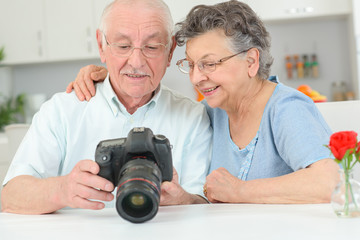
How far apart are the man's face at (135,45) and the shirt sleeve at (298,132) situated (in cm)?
39

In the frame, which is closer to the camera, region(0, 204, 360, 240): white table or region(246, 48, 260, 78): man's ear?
region(0, 204, 360, 240): white table

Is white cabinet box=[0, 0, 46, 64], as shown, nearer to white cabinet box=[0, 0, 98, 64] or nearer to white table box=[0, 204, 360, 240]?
white cabinet box=[0, 0, 98, 64]

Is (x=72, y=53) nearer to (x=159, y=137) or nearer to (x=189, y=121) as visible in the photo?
(x=189, y=121)

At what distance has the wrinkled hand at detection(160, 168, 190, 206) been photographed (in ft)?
3.70

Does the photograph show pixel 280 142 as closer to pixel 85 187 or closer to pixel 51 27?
pixel 85 187

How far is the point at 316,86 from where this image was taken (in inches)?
157

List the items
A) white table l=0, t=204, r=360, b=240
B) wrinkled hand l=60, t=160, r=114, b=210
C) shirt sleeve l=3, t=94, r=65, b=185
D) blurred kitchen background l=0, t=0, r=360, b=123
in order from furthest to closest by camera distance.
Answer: blurred kitchen background l=0, t=0, r=360, b=123 → shirt sleeve l=3, t=94, r=65, b=185 → wrinkled hand l=60, t=160, r=114, b=210 → white table l=0, t=204, r=360, b=240

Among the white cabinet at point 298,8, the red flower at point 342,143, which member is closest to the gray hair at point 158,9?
the red flower at point 342,143

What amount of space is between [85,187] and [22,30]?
3367 mm

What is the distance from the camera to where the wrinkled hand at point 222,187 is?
1229 millimetres

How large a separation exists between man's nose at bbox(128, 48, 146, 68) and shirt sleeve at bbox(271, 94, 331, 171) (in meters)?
0.42

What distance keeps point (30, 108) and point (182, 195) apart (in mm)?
3273

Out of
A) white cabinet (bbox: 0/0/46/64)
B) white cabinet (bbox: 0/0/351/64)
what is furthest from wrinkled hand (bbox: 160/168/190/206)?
white cabinet (bbox: 0/0/46/64)

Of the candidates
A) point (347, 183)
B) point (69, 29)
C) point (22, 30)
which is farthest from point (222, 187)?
point (22, 30)
